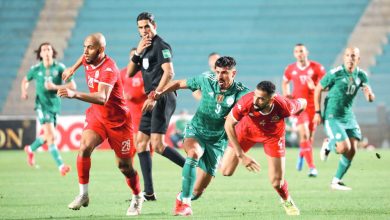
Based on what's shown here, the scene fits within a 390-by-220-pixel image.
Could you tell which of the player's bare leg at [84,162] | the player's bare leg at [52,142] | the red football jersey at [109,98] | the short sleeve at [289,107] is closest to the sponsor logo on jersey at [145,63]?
the red football jersey at [109,98]

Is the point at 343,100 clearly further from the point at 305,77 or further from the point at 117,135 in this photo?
the point at 117,135

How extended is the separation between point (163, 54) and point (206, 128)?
5.27 feet

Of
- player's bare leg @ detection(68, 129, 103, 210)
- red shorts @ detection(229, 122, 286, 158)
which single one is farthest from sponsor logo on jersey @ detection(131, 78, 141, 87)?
player's bare leg @ detection(68, 129, 103, 210)

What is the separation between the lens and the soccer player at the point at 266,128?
8.10 m

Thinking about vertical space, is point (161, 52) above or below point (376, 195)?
above

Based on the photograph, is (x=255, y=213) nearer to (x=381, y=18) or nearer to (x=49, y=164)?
(x=49, y=164)

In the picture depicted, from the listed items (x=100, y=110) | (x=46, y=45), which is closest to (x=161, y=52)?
(x=100, y=110)

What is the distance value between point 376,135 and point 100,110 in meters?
16.9

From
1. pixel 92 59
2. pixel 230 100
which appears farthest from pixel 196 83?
pixel 92 59

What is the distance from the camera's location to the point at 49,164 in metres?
17.8

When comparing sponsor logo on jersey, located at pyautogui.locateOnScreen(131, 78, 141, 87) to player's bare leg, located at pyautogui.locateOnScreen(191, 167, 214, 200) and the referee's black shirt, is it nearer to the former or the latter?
the referee's black shirt

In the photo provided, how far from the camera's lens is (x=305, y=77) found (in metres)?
15.6

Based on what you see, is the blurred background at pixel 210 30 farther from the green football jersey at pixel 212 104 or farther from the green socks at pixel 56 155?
the green football jersey at pixel 212 104

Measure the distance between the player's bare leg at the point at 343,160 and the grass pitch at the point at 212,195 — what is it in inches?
6.9
